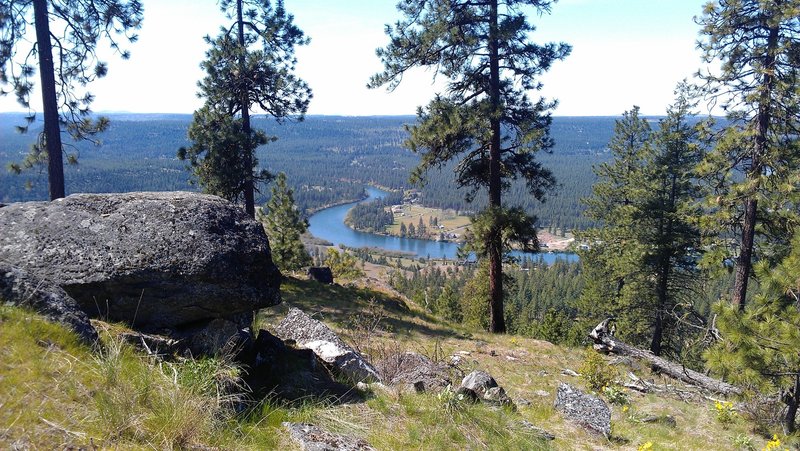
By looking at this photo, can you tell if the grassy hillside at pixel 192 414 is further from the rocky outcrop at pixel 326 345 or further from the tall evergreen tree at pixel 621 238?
the tall evergreen tree at pixel 621 238

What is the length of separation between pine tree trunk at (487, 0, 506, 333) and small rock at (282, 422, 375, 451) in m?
8.97

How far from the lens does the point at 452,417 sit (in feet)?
14.9

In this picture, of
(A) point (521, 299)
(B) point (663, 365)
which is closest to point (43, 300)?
(B) point (663, 365)

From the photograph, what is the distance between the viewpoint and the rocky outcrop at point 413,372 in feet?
18.6

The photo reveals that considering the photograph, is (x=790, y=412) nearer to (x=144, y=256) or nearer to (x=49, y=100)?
(x=144, y=256)

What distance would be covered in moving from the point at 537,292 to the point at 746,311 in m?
69.4

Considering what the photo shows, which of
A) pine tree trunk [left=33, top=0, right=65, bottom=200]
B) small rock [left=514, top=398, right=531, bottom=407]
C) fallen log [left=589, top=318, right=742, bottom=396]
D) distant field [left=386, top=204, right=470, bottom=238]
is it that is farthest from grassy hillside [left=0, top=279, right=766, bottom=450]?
distant field [left=386, top=204, right=470, bottom=238]

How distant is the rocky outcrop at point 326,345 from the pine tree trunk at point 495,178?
709 centimetres

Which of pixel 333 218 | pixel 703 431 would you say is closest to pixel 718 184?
pixel 703 431

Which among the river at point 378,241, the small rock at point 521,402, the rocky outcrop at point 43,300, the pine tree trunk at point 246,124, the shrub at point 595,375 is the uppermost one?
the pine tree trunk at point 246,124

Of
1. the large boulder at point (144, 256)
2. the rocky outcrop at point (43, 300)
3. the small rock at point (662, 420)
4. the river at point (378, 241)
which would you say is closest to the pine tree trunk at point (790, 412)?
the small rock at point (662, 420)

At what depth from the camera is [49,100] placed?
10.8 m

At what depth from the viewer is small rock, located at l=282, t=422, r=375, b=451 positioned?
11.7 feet

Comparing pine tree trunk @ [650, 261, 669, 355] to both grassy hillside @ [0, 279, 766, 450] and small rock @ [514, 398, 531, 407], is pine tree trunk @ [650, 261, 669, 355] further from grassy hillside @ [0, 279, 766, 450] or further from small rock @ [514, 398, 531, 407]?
small rock @ [514, 398, 531, 407]
